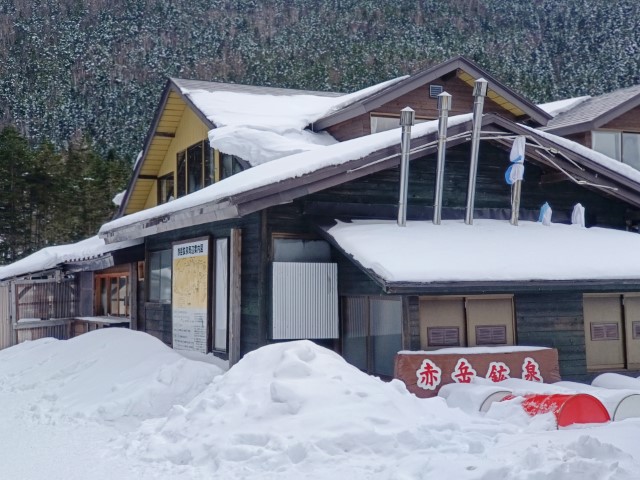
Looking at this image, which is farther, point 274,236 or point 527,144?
point 527,144

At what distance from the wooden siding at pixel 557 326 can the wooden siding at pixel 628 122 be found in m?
8.28

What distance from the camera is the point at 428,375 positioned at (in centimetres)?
1098

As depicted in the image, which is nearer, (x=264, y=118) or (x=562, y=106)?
(x=264, y=118)

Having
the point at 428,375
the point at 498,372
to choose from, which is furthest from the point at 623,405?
the point at 428,375

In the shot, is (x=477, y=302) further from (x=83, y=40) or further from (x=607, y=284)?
(x=83, y=40)

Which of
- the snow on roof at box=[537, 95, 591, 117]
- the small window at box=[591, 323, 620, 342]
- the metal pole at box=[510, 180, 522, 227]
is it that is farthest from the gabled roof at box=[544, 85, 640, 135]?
the small window at box=[591, 323, 620, 342]

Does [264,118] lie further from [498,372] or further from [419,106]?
A: [498,372]

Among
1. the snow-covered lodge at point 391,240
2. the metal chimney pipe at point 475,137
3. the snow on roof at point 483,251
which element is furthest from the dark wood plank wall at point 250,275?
the metal chimney pipe at point 475,137

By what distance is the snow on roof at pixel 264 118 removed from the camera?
15.3 meters

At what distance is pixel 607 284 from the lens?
1193 cm

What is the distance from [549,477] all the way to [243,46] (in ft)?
342

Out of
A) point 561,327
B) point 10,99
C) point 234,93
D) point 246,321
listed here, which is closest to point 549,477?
point 561,327

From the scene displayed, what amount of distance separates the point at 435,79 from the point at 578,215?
5105 mm

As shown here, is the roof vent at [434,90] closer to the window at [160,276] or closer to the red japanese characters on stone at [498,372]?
the window at [160,276]
